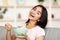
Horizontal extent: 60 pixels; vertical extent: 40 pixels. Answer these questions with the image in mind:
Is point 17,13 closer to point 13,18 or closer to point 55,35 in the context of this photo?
point 13,18

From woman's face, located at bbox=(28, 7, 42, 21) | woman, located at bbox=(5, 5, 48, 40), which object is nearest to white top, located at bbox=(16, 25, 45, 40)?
woman, located at bbox=(5, 5, 48, 40)

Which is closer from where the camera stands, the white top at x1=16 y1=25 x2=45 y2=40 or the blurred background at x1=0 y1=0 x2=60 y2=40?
the white top at x1=16 y1=25 x2=45 y2=40

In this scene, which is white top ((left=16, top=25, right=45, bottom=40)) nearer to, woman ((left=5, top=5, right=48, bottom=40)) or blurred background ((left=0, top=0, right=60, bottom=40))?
woman ((left=5, top=5, right=48, bottom=40))

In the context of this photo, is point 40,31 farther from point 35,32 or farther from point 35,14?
point 35,14

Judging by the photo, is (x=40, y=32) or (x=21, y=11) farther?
(x=21, y=11)

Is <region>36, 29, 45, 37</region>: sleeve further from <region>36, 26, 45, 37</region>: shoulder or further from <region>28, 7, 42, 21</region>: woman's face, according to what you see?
<region>28, 7, 42, 21</region>: woman's face

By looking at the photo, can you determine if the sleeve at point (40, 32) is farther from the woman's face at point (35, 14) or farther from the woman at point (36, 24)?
Answer: the woman's face at point (35, 14)

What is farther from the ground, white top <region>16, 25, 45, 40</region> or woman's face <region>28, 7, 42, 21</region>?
woman's face <region>28, 7, 42, 21</region>

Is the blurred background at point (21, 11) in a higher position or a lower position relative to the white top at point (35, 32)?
higher

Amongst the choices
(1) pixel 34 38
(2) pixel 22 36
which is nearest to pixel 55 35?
(1) pixel 34 38

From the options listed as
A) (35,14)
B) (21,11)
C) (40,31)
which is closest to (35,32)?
(40,31)

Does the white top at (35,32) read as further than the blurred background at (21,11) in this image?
No

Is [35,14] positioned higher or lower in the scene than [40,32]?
higher

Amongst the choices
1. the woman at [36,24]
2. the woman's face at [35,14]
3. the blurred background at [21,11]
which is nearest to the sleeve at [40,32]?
the woman at [36,24]
